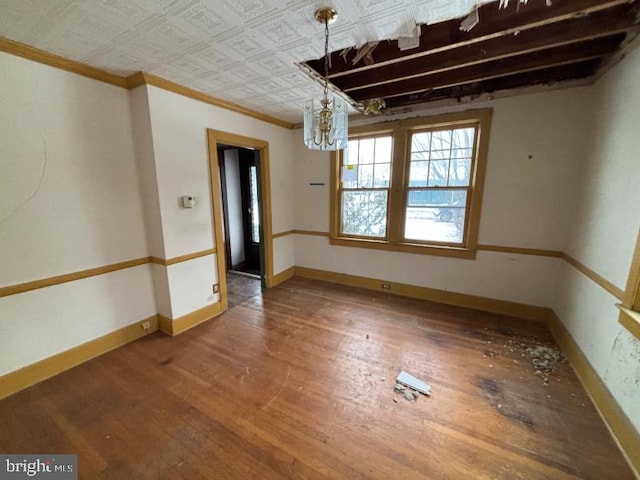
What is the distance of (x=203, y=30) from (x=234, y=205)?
327cm

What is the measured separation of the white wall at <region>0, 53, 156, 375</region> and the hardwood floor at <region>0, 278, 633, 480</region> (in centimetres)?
43

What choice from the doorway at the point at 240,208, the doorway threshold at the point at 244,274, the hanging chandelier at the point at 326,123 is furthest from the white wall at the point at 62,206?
the doorway at the point at 240,208

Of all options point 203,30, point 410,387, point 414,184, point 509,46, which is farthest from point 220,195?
point 509,46

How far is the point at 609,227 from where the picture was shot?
6.09ft

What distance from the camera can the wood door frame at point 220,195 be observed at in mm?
2816

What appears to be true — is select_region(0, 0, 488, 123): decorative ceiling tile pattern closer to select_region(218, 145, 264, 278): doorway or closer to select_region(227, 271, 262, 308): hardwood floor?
select_region(218, 145, 264, 278): doorway

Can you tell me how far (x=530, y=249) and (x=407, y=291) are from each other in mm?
1459

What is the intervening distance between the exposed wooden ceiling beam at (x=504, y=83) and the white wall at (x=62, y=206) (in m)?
2.97

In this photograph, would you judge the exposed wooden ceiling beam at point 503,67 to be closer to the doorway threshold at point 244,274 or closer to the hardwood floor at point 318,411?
the hardwood floor at point 318,411

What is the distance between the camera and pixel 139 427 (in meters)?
1.61

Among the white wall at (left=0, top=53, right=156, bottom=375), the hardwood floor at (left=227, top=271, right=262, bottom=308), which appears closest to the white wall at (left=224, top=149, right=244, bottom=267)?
the hardwood floor at (left=227, top=271, right=262, bottom=308)

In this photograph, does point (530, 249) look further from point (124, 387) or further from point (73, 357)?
point (73, 357)

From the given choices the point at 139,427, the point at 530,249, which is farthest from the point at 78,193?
the point at 530,249

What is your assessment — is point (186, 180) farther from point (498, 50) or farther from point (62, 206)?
point (498, 50)
